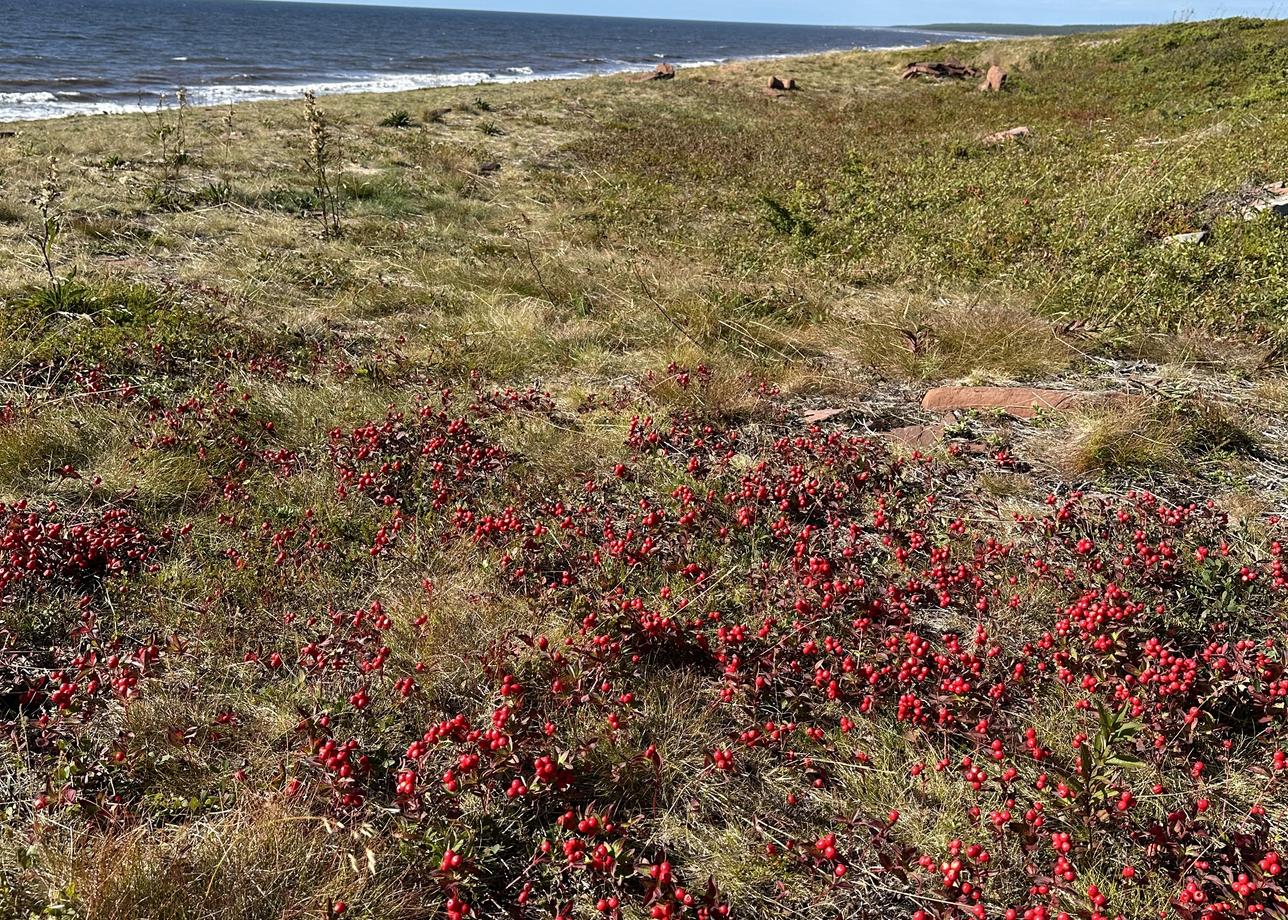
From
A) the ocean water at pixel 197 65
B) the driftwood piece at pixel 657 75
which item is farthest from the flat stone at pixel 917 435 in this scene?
the driftwood piece at pixel 657 75

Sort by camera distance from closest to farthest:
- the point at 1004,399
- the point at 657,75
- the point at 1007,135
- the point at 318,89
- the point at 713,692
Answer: the point at 713,692 < the point at 1004,399 < the point at 1007,135 < the point at 657,75 < the point at 318,89

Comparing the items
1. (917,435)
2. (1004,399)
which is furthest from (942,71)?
(917,435)

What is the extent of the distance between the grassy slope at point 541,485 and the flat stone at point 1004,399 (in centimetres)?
21

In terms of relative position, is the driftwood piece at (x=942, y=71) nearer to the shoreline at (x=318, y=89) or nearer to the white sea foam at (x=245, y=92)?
the shoreline at (x=318, y=89)

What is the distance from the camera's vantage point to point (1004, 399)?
5.59 meters

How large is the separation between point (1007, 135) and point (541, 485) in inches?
622

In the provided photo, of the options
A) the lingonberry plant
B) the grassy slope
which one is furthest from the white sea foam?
the lingonberry plant

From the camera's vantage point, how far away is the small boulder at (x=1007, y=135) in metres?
15.4

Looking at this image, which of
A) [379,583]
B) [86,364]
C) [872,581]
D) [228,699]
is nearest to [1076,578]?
[872,581]

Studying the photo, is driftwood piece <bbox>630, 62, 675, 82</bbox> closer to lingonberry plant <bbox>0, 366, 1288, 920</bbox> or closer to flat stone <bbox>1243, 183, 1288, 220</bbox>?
flat stone <bbox>1243, 183, 1288, 220</bbox>

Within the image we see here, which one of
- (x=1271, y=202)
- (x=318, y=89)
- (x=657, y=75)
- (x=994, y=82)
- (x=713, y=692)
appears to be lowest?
(x=713, y=692)

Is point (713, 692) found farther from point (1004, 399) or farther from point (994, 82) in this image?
point (994, 82)

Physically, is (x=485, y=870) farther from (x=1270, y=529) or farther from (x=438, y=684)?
(x=1270, y=529)

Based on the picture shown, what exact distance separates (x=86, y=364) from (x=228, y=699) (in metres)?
4.01
